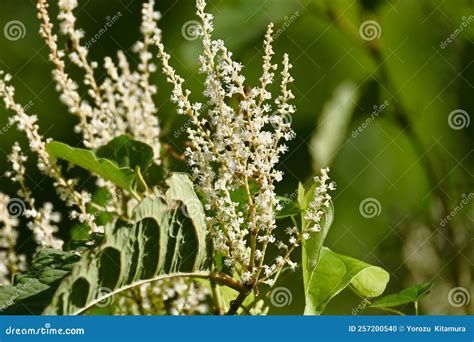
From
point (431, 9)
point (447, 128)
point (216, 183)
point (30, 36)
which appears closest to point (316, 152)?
point (447, 128)

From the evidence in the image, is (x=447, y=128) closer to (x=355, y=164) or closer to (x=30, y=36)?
(x=355, y=164)

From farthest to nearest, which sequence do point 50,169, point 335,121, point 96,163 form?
point 335,121 → point 50,169 → point 96,163

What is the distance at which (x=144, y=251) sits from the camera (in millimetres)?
842

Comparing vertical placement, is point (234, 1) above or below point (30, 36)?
above

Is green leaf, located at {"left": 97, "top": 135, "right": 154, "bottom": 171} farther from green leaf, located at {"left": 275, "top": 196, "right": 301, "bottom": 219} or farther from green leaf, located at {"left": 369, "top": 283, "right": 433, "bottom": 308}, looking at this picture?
green leaf, located at {"left": 369, "top": 283, "right": 433, "bottom": 308}

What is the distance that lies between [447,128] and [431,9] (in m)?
0.23

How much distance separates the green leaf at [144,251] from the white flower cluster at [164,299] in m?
0.14

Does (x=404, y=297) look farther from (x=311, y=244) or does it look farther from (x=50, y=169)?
(x=50, y=169)

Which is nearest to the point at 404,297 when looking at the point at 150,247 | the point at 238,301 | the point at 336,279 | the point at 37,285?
the point at 336,279

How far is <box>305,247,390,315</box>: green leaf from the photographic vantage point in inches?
35.4

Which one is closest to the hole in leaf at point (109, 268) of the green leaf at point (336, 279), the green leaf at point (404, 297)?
the green leaf at point (336, 279)

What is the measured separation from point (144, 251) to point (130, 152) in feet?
0.47

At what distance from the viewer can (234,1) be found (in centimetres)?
148

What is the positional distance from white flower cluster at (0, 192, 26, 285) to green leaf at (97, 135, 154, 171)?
30 centimetres
